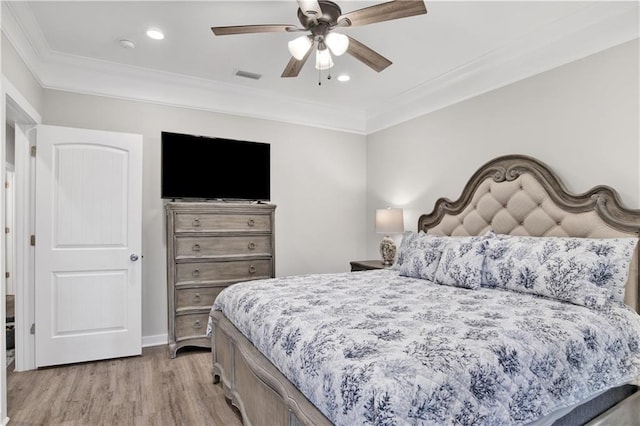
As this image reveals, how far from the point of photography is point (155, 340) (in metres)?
3.82

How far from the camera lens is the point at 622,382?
1851 millimetres

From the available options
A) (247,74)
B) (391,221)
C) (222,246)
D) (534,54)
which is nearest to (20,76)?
(247,74)

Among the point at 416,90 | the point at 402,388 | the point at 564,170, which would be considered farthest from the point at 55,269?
the point at 564,170

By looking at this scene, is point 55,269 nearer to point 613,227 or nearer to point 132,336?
point 132,336

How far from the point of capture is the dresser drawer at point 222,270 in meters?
3.53

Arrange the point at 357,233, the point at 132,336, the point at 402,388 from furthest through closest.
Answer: the point at 357,233, the point at 132,336, the point at 402,388

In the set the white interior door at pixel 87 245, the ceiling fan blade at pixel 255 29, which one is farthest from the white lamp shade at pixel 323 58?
the white interior door at pixel 87 245

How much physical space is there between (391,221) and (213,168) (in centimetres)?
206

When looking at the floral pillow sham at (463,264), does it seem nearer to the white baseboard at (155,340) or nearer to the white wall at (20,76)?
the white baseboard at (155,340)

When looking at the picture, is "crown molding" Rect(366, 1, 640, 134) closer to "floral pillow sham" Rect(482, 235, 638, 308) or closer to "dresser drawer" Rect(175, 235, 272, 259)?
"floral pillow sham" Rect(482, 235, 638, 308)

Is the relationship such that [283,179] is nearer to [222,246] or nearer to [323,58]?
[222,246]

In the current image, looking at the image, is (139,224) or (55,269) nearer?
(55,269)

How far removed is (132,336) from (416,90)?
153 inches

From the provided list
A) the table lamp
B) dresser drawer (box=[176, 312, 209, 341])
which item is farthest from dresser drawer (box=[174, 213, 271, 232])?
the table lamp
